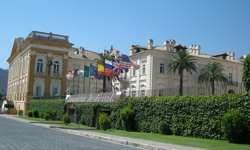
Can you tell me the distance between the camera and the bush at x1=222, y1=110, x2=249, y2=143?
1728 cm

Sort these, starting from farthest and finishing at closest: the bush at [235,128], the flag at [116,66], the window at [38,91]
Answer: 1. the window at [38,91]
2. the flag at [116,66]
3. the bush at [235,128]

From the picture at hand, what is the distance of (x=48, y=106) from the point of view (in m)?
48.0

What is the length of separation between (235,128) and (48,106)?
36314mm

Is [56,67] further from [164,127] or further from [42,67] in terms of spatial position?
[164,127]

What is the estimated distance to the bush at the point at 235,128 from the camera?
56.7ft

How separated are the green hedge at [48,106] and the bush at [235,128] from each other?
29.4 metres

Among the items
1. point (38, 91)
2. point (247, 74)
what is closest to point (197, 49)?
point (38, 91)

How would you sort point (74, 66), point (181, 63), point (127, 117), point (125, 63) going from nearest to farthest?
1. point (127, 117)
2. point (125, 63)
3. point (181, 63)
4. point (74, 66)

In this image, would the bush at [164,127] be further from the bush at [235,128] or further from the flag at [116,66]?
the flag at [116,66]

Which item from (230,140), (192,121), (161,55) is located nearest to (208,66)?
(161,55)

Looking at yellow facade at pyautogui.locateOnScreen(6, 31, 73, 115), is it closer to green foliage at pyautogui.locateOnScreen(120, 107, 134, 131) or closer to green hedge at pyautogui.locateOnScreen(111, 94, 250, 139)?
green hedge at pyautogui.locateOnScreen(111, 94, 250, 139)

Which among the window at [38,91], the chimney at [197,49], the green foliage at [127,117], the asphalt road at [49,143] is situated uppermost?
the chimney at [197,49]

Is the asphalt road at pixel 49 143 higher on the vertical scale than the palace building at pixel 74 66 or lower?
lower

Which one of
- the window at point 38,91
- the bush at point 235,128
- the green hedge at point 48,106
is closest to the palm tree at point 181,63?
the green hedge at point 48,106
